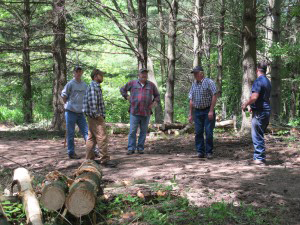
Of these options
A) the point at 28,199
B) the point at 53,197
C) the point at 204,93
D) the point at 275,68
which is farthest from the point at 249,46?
the point at 28,199

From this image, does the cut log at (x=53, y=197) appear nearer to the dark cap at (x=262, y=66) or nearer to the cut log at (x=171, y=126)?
the dark cap at (x=262, y=66)

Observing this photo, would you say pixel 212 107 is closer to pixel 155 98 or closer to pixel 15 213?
pixel 155 98

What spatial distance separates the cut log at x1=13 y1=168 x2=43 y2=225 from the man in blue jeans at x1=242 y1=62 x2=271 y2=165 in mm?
4287

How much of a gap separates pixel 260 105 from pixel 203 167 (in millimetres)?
1677

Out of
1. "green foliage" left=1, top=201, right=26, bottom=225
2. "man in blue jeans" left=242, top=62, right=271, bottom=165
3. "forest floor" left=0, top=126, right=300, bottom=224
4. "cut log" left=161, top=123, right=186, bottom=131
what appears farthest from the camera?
"cut log" left=161, top=123, right=186, bottom=131

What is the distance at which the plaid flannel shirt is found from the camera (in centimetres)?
671

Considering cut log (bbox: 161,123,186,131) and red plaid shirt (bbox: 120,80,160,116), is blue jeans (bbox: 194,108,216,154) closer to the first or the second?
red plaid shirt (bbox: 120,80,160,116)

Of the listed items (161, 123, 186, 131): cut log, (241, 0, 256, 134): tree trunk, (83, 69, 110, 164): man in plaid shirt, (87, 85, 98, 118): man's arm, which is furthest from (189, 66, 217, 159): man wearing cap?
(161, 123, 186, 131): cut log

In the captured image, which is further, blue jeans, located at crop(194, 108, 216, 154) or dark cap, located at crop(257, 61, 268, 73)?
blue jeans, located at crop(194, 108, 216, 154)

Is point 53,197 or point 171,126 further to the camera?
point 171,126

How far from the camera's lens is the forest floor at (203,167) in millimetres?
4738

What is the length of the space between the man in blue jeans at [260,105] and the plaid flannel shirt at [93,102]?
2954 millimetres

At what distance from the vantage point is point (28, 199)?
443cm

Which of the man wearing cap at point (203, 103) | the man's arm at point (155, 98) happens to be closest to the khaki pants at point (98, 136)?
the man's arm at point (155, 98)
